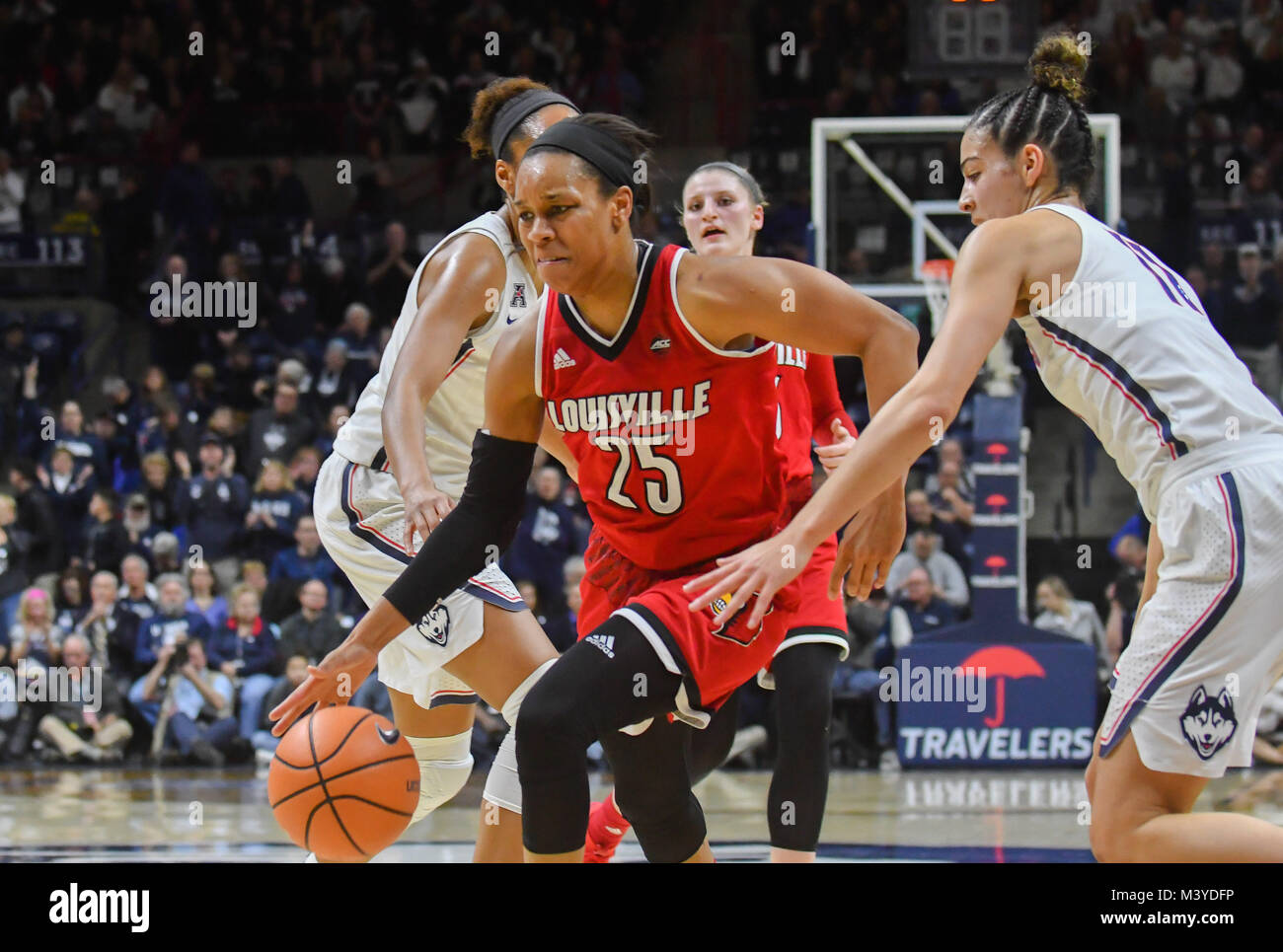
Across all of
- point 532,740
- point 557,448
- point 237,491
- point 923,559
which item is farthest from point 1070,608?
point 532,740

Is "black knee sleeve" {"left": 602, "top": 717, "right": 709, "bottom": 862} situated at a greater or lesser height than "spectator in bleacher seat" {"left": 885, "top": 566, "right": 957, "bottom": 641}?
greater

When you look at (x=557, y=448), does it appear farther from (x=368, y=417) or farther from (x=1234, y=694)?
(x=1234, y=694)

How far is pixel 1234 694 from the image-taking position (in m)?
2.83

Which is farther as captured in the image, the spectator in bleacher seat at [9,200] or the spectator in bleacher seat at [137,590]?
the spectator in bleacher seat at [9,200]

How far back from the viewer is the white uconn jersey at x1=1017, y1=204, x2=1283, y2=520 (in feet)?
9.70

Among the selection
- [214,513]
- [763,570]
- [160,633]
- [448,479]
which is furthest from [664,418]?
[214,513]

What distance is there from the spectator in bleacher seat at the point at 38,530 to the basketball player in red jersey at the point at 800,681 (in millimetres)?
7028

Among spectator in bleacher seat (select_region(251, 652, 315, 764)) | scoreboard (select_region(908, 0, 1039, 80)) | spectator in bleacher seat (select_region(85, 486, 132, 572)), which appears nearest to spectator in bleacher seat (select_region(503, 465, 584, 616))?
spectator in bleacher seat (select_region(251, 652, 315, 764))

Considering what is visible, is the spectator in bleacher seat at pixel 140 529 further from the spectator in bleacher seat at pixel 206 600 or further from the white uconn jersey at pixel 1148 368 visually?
the white uconn jersey at pixel 1148 368

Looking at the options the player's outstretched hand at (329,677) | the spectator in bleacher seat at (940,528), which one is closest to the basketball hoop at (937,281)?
the spectator in bleacher seat at (940,528)

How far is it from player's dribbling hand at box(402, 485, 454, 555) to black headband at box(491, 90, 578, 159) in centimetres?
102

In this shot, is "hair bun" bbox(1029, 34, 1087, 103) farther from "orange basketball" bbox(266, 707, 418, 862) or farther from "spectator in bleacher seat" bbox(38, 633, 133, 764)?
"spectator in bleacher seat" bbox(38, 633, 133, 764)

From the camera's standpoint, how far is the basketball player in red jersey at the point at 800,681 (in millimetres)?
4004

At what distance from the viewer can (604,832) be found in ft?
14.0
